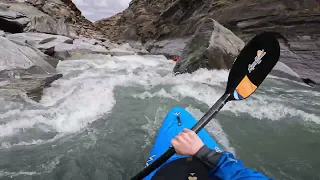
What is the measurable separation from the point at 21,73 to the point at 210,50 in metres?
4.78

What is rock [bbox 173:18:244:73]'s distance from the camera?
23.9ft

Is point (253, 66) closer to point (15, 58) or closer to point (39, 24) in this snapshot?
point (15, 58)

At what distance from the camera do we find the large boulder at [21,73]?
4.58 metres

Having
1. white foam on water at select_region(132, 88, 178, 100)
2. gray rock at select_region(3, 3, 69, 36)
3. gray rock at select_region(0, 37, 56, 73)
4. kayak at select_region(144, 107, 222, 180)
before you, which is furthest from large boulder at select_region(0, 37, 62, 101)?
gray rock at select_region(3, 3, 69, 36)

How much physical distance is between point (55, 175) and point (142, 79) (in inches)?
174

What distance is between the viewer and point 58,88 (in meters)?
5.46

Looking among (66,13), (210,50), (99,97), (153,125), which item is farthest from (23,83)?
(66,13)

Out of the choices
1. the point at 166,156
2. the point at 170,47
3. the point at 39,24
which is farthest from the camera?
the point at 170,47

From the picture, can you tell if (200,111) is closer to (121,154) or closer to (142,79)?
(121,154)

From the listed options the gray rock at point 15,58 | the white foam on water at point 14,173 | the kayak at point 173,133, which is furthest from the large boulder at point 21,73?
the kayak at point 173,133

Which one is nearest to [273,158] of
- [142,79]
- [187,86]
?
[187,86]

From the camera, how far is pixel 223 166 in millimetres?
1624

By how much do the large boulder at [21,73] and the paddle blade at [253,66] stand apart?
12.0ft

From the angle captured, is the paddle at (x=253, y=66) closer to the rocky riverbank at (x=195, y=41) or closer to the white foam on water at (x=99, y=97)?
the white foam on water at (x=99, y=97)
